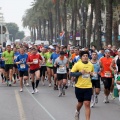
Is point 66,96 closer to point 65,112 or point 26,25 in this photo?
point 65,112

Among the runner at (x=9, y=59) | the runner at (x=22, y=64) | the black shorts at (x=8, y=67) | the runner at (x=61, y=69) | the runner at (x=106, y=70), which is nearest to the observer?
the runner at (x=106, y=70)

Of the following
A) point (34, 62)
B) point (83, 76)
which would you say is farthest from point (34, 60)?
point (83, 76)

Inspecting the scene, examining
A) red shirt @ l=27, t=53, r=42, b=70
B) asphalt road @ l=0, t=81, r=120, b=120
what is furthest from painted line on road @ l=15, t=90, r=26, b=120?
red shirt @ l=27, t=53, r=42, b=70

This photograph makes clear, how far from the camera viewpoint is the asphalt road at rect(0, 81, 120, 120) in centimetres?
1247

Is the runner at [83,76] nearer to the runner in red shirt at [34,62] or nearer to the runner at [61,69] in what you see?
the runner at [61,69]

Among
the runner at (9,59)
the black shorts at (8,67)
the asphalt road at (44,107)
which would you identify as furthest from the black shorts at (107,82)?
the black shorts at (8,67)

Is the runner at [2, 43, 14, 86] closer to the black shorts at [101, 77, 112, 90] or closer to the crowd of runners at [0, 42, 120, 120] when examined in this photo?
the crowd of runners at [0, 42, 120, 120]

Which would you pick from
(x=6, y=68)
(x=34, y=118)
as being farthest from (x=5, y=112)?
(x=6, y=68)

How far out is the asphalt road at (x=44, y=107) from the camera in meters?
12.5

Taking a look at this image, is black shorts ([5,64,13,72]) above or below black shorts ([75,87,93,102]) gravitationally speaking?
below

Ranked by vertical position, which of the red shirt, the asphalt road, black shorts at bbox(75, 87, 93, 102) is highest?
the red shirt

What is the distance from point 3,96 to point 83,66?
7382 mm

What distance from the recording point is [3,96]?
17.7 m

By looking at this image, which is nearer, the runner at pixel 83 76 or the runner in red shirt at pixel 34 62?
the runner at pixel 83 76
